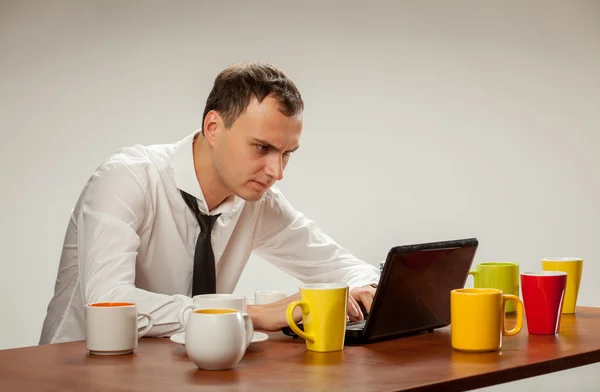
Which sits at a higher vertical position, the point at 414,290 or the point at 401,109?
the point at 401,109

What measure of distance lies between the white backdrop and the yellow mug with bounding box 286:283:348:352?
2.51 m

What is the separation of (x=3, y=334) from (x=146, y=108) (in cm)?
119

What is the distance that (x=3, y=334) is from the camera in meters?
3.73

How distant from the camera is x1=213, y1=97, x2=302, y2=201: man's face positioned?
2064mm

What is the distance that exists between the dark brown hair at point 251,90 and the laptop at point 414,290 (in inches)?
23.0

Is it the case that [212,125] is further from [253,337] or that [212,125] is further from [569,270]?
[569,270]

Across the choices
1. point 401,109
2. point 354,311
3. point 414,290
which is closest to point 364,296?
point 354,311

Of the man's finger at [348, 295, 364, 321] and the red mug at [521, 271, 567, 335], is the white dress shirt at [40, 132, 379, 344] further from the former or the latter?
the red mug at [521, 271, 567, 335]

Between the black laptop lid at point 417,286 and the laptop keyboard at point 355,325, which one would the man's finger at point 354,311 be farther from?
the black laptop lid at point 417,286

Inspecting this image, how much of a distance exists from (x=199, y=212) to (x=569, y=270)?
95 centimetres

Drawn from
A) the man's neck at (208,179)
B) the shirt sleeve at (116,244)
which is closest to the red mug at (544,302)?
the shirt sleeve at (116,244)

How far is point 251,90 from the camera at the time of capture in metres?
2.11

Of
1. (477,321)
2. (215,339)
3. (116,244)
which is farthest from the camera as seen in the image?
(116,244)

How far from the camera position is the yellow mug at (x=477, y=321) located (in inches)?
57.7
